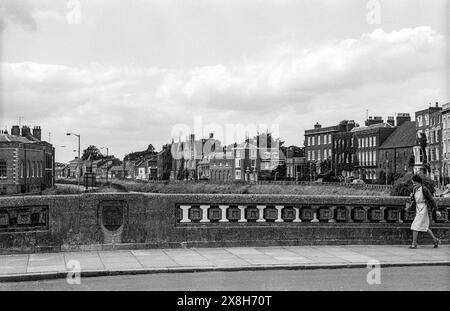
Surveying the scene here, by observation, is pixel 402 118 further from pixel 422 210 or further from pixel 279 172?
pixel 422 210

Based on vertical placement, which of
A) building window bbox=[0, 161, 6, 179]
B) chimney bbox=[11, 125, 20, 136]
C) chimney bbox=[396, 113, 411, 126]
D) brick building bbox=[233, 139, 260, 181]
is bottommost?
building window bbox=[0, 161, 6, 179]

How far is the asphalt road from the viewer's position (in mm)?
9297

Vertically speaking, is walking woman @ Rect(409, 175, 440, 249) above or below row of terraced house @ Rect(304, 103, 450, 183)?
below

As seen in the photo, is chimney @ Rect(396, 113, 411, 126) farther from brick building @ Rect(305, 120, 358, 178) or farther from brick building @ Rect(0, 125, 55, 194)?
brick building @ Rect(0, 125, 55, 194)

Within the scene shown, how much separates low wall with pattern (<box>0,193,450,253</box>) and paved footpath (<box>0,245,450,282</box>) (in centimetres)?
33

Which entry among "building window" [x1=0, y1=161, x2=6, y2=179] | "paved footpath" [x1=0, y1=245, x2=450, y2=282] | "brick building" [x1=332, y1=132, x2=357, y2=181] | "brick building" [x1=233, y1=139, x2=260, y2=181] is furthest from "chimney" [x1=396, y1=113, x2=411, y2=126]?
"paved footpath" [x1=0, y1=245, x2=450, y2=282]

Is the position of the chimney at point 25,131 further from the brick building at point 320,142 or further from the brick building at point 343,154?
the brick building at point 343,154

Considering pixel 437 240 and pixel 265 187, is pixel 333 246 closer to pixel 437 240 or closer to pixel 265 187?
pixel 437 240

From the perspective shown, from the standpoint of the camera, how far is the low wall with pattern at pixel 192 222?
12.6 metres

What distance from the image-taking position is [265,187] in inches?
4555

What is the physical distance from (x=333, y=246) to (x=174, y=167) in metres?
158

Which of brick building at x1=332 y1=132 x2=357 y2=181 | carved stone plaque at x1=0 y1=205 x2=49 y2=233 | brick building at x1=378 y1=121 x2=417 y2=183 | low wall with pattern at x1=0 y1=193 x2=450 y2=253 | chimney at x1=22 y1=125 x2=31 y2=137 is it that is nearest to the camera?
carved stone plaque at x1=0 y1=205 x2=49 y2=233

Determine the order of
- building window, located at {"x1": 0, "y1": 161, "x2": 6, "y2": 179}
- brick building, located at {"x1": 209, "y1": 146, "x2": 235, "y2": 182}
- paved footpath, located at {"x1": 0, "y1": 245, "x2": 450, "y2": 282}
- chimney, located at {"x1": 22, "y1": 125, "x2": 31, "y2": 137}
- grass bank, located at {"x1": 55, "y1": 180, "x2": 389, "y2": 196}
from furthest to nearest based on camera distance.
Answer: brick building, located at {"x1": 209, "y1": 146, "x2": 235, "y2": 182}, chimney, located at {"x1": 22, "y1": 125, "x2": 31, "y2": 137}, grass bank, located at {"x1": 55, "y1": 180, "x2": 389, "y2": 196}, building window, located at {"x1": 0, "y1": 161, "x2": 6, "y2": 179}, paved footpath, located at {"x1": 0, "y1": 245, "x2": 450, "y2": 282}
